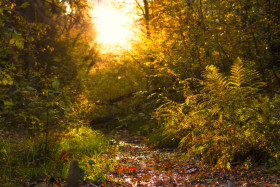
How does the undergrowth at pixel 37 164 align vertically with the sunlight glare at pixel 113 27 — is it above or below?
below

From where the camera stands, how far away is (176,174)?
3.82 meters

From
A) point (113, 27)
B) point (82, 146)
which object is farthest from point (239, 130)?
point (113, 27)

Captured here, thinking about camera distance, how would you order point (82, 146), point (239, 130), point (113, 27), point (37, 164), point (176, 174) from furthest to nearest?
point (113, 27) < point (82, 146) < point (176, 174) < point (37, 164) < point (239, 130)

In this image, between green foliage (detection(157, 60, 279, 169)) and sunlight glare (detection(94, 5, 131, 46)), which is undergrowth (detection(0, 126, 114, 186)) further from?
sunlight glare (detection(94, 5, 131, 46))

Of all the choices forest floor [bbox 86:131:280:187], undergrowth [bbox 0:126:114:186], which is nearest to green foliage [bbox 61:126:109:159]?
undergrowth [bbox 0:126:114:186]

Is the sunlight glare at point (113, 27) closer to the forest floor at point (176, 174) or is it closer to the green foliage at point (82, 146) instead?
the green foliage at point (82, 146)

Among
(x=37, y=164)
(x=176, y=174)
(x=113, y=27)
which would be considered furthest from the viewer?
(x=113, y=27)

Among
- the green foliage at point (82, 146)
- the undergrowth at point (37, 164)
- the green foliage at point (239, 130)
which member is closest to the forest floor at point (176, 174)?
the green foliage at point (239, 130)

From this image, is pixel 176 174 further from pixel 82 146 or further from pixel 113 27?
pixel 113 27

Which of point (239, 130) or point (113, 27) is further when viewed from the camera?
point (113, 27)

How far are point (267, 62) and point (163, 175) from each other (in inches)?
191

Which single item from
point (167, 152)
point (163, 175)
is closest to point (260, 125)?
point (163, 175)

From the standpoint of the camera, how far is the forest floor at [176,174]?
3.10m

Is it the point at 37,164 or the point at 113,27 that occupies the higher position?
the point at 113,27
